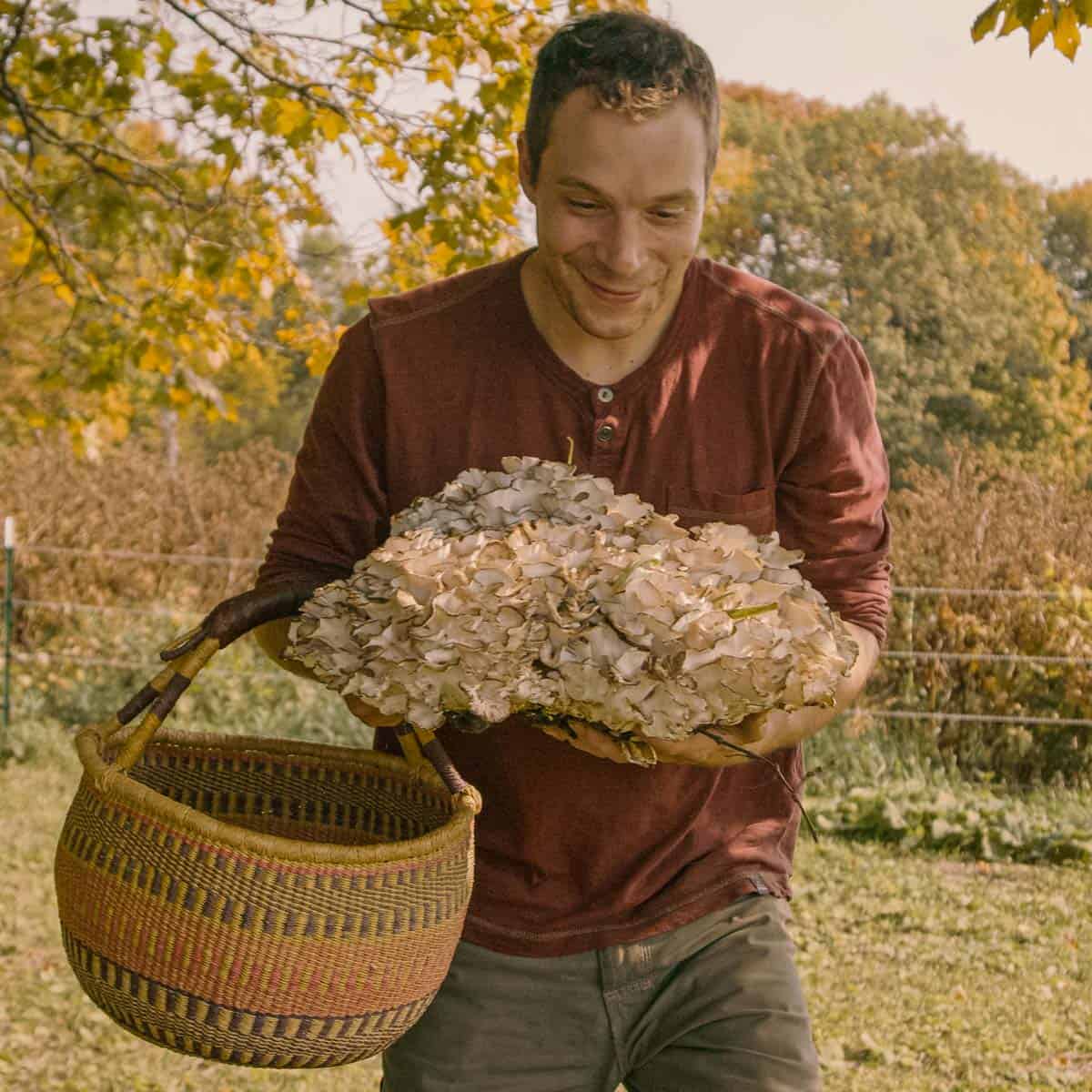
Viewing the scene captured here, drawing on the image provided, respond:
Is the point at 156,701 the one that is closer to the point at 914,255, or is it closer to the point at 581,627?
the point at 581,627

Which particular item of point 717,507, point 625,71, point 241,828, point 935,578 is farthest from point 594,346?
point 935,578

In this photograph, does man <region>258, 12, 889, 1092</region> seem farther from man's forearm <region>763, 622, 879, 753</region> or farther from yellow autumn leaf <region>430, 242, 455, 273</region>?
yellow autumn leaf <region>430, 242, 455, 273</region>

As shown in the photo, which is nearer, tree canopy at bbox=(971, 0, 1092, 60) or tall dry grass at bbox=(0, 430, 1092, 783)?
tree canopy at bbox=(971, 0, 1092, 60)

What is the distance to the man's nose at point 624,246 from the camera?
226cm

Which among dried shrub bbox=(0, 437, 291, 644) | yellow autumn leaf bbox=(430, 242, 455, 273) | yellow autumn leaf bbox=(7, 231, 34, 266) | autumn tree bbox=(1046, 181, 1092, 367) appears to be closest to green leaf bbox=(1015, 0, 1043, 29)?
yellow autumn leaf bbox=(430, 242, 455, 273)

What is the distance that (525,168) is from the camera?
2504 mm

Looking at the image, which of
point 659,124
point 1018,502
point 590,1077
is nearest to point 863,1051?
point 590,1077

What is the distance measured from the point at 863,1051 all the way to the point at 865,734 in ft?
11.0

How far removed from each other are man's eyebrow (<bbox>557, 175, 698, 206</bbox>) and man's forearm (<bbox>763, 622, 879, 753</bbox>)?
706 millimetres

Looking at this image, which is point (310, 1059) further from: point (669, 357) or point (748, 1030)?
point (669, 357)

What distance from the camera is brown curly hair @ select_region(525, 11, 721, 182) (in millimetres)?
2256

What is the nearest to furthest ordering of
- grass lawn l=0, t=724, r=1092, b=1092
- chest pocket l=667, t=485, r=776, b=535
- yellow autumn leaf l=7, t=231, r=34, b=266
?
1. chest pocket l=667, t=485, r=776, b=535
2. grass lawn l=0, t=724, r=1092, b=1092
3. yellow autumn leaf l=7, t=231, r=34, b=266

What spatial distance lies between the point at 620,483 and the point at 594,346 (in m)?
0.25

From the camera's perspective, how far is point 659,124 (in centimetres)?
226
